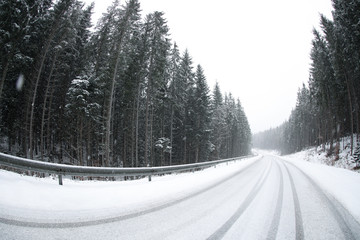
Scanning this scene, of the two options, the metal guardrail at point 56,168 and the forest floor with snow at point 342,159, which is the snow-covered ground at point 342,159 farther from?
the metal guardrail at point 56,168

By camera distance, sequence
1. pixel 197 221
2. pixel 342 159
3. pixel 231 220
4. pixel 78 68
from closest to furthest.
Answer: pixel 197 221 < pixel 231 220 < pixel 342 159 < pixel 78 68

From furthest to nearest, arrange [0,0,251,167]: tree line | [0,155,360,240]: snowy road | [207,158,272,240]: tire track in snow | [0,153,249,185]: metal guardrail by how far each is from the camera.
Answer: [0,0,251,167]: tree line, [0,153,249,185]: metal guardrail, [207,158,272,240]: tire track in snow, [0,155,360,240]: snowy road

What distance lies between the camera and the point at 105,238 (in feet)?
9.37

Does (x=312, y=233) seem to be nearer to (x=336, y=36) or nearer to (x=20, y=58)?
(x=20, y=58)

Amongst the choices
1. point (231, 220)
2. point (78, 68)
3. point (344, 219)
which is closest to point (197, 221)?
point (231, 220)

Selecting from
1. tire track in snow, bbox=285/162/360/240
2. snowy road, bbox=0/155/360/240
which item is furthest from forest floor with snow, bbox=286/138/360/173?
snowy road, bbox=0/155/360/240

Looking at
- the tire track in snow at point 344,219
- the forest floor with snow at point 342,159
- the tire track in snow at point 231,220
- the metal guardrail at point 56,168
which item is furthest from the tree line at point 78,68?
the forest floor with snow at point 342,159

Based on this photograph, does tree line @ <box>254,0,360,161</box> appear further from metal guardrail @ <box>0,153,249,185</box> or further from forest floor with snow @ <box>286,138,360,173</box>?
metal guardrail @ <box>0,153,249,185</box>

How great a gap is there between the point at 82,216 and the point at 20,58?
18.2m

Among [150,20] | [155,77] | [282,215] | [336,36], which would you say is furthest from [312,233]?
[336,36]

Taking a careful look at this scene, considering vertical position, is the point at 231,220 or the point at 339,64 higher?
the point at 339,64

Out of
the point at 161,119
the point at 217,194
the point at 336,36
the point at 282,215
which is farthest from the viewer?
the point at 161,119

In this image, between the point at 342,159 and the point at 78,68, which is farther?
the point at 78,68

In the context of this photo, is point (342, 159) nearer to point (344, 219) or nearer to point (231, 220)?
point (344, 219)
